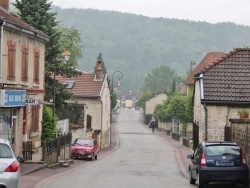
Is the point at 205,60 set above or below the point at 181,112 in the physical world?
above

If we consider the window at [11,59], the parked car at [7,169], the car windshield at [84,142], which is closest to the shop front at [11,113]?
the window at [11,59]

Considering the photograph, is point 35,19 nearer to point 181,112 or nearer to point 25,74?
point 25,74

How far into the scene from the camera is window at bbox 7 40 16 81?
27.0m

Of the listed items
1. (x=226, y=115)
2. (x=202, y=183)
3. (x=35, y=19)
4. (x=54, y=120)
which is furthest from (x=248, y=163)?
(x=35, y=19)

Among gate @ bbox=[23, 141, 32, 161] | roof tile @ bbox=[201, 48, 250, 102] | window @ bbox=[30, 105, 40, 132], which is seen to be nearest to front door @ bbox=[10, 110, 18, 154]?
gate @ bbox=[23, 141, 32, 161]

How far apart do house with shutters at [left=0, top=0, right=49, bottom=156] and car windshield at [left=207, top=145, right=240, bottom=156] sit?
9.63 m

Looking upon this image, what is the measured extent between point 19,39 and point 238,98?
1130 centimetres

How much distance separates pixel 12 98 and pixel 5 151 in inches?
452

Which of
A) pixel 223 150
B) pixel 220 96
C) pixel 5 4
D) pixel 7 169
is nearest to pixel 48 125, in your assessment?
pixel 5 4

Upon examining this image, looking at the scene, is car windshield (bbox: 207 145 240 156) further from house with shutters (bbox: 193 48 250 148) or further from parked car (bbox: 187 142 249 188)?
house with shutters (bbox: 193 48 250 148)

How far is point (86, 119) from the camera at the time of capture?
52.2 metres

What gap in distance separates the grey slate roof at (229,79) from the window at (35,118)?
9.25 m

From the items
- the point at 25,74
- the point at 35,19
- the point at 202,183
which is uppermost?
the point at 35,19

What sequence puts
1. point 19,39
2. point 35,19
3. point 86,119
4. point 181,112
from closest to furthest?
point 19,39 → point 35,19 → point 86,119 → point 181,112
